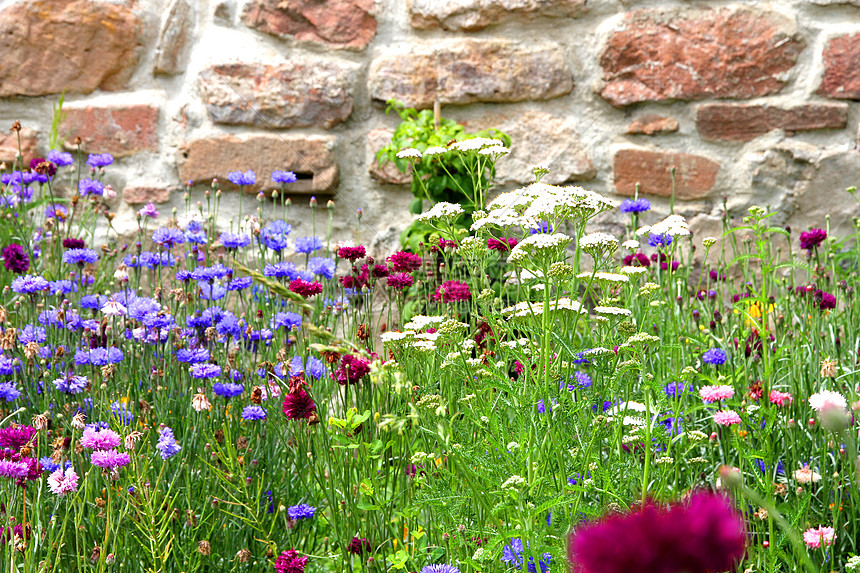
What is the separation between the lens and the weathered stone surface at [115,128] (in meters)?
3.32

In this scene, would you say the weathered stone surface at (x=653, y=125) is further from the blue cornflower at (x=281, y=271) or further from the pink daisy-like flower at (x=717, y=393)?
the pink daisy-like flower at (x=717, y=393)

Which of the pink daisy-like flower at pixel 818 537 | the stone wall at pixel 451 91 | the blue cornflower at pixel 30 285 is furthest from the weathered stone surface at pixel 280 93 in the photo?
the pink daisy-like flower at pixel 818 537

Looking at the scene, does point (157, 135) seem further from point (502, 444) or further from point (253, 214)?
point (502, 444)

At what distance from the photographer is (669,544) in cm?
38

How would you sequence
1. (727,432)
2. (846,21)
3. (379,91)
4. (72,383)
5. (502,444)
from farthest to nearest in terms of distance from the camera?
(379,91) → (846,21) → (72,383) → (727,432) → (502,444)

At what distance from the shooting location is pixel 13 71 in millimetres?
3346

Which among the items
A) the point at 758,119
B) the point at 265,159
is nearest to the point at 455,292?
the point at 265,159

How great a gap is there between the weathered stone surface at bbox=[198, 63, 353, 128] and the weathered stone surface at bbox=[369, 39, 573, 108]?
165 mm

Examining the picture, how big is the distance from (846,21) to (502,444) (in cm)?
251

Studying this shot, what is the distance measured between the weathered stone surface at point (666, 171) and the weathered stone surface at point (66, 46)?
83.8 inches

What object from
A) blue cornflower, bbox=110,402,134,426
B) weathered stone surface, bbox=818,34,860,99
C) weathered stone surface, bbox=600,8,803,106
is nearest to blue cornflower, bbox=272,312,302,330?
blue cornflower, bbox=110,402,134,426

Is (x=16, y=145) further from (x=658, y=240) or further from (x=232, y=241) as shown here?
(x=658, y=240)

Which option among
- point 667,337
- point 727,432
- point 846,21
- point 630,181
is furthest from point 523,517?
point 846,21

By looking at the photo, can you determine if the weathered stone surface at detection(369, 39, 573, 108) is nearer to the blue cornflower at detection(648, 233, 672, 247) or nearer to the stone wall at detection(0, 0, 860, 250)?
the stone wall at detection(0, 0, 860, 250)
